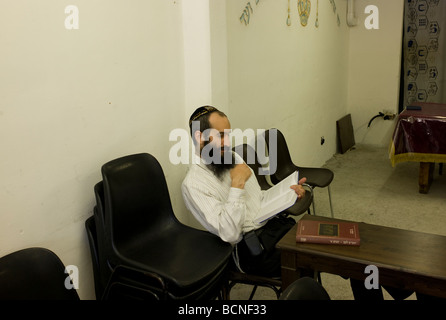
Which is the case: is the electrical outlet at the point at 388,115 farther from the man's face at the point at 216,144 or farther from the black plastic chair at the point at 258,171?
the man's face at the point at 216,144

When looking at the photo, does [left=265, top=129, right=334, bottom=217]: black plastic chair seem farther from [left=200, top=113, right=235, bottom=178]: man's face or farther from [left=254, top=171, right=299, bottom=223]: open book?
[left=200, top=113, right=235, bottom=178]: man's face

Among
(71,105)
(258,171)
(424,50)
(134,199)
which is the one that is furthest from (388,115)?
(71,105)

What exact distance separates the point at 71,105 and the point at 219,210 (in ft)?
2.70

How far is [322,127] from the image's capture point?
5.28 meters

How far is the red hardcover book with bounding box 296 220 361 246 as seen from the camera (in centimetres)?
175

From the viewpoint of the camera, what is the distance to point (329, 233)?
1800 mm

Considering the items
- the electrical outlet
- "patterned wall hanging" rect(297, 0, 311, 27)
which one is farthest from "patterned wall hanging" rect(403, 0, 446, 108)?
"patterned wall hanging" rect(297, 0, 311, 27)

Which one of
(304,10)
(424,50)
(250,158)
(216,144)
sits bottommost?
(250,158)

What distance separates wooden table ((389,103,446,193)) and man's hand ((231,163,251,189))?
2584 millimetres

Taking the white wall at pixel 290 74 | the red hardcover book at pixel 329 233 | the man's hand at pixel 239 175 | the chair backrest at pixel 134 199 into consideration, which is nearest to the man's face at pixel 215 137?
the man's hand at pixel 239 175

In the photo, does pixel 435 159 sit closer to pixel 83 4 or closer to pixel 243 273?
pixel 243 273

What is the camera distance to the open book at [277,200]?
1994mm

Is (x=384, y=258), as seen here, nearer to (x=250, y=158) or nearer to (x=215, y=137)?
(x=215, y=137)

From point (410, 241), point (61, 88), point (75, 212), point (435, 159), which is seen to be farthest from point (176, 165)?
point (435, 159)
